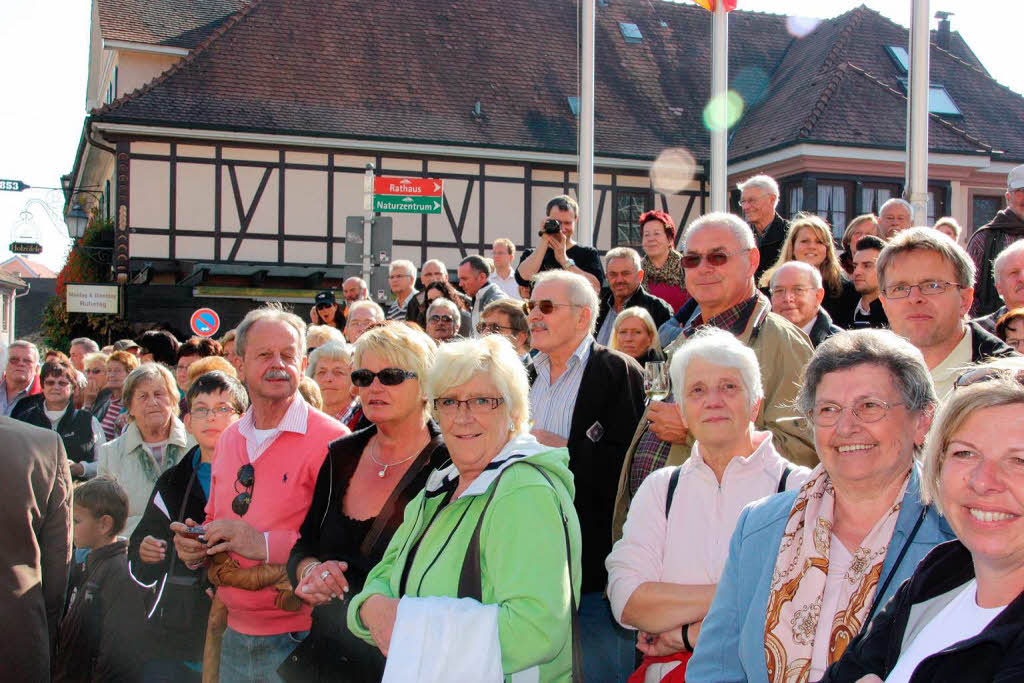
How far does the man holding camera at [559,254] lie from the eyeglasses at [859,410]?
480 centimetres

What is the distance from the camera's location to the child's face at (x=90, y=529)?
5648mm

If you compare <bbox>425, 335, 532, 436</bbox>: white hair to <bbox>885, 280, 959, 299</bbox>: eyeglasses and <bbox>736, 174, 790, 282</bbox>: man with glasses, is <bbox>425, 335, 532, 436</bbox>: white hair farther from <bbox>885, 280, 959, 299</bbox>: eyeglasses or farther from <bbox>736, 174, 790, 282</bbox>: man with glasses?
<bbox>736, 174, 790, 282</bbox>: man with glasses

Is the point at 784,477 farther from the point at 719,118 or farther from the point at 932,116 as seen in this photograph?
the point at 932,116

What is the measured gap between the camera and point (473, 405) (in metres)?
3.48

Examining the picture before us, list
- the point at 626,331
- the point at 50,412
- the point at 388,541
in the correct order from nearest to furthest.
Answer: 1. the point at 388,541
2. the point at 626,331
3. the point at 50,412

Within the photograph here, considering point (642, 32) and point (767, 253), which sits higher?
point (642, 32)

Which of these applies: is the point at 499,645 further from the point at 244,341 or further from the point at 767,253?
the point at 767,253

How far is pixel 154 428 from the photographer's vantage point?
621 centimetres

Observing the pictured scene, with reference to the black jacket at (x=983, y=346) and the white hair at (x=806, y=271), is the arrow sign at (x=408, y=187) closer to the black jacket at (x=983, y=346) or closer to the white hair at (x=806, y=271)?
the white hair at (x=806, y=271)

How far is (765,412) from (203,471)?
107 inches

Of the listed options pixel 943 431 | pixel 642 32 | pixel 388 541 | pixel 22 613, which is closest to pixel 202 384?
pixel 22 613

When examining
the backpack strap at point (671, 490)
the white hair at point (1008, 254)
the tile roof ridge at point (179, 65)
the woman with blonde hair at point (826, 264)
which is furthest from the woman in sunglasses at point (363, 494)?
the tile roof ridge at point (179, 65)

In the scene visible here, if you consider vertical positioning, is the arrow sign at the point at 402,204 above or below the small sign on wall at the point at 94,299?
above

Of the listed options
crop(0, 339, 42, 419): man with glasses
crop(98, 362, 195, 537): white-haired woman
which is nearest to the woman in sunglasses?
crop(98, 362, 195, 537): white-haired woman
